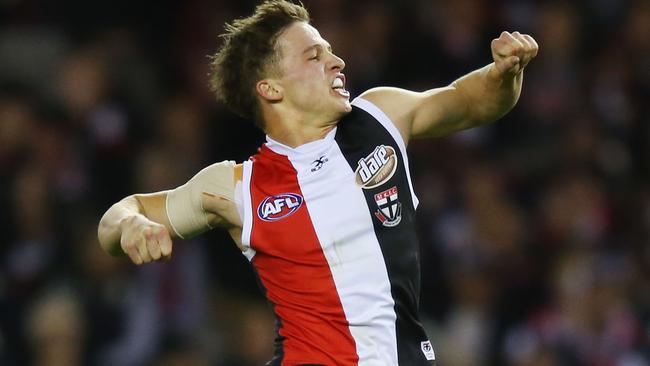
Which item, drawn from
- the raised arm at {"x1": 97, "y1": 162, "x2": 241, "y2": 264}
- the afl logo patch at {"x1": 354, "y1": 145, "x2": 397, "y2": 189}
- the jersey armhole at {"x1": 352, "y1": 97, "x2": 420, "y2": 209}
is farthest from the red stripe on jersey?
the jersey armhole at {"x1": 352, "y1": 97, "x2": 420, "y2": 209}

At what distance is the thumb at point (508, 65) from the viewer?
4.34m

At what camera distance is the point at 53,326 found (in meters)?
7.75

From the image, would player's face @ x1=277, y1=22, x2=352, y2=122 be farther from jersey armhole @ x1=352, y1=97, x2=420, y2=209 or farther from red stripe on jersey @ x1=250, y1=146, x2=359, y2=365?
red stripe on jersey @ x1=250, y1=146, x2=359, y2=365

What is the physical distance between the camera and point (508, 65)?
436 centimetres

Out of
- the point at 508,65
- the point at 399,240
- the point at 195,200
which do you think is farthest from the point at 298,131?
the point at 508,65

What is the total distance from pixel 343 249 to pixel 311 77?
65 cm

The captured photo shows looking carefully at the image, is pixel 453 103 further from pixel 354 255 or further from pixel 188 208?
pixel 188 208

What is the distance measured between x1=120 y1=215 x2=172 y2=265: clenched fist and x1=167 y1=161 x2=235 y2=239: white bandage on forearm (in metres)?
0.47

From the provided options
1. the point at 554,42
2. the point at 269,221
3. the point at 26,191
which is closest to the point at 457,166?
the point at 554,42

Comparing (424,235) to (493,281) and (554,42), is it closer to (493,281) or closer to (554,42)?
(493,281)

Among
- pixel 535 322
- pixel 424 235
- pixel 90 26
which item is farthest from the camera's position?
pixel 90 26

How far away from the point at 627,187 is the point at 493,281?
1242 millimetres

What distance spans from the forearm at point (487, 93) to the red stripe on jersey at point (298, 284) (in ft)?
2.21

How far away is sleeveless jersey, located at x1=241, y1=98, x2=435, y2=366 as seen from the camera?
4375mm
